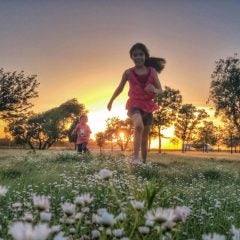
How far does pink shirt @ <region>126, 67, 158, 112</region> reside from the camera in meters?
11.2

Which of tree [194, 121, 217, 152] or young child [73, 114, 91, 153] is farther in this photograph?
tree [194, 121, 217, 152]

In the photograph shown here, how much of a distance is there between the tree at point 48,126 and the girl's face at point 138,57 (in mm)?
91907

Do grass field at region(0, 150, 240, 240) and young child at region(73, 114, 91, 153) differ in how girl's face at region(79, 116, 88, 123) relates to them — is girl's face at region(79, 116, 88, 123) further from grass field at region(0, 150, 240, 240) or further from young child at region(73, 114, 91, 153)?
grass field at region(0, 150, 240, 240)

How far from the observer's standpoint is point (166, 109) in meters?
90.3

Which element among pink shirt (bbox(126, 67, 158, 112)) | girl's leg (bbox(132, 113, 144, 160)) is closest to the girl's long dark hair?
pink shirt (bbox(126, 67, 158, 112))

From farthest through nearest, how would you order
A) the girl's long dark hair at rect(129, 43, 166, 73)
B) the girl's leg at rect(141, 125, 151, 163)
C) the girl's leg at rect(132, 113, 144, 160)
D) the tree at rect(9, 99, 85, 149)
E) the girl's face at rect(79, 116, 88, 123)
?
the tree at rect(9, 99, 85, 149)
the girl's face at rect(79, 116, 88, 123)
the girl's leg at rect(141, 125, 151, 163)
the girl's long dark hair at rect(129, 43, 166, 73)
the girl's leg at rect(132, 113, 144, 160)

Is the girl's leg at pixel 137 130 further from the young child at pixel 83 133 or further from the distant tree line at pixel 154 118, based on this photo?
the distant tree line at pixel 154 118

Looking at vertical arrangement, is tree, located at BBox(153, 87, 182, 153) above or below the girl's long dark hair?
above

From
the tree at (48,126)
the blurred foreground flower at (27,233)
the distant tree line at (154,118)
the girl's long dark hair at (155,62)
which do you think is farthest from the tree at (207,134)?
A: the blurred foreground flower at (27,233)

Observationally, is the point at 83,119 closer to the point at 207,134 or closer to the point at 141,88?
the point at 141,88

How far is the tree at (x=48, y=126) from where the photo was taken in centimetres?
10419

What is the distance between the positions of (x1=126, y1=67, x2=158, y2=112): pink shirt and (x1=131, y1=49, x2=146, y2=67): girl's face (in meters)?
0.29

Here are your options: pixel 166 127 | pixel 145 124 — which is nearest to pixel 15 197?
pixel 145 124

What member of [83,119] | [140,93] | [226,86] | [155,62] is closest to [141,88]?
[140,93]
